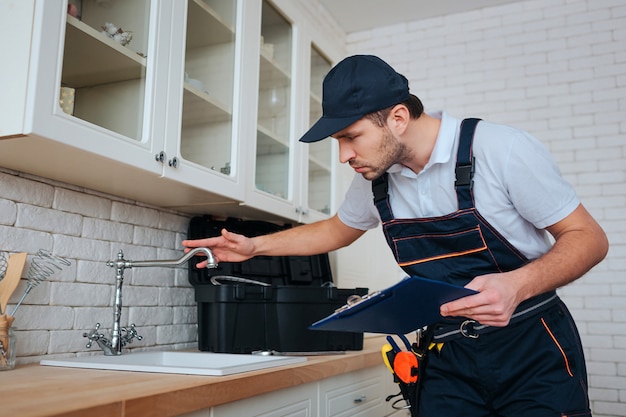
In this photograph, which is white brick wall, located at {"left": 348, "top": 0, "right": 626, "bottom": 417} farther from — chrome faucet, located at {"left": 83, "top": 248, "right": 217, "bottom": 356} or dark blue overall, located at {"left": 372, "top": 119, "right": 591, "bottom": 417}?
chrome faucet, located at {"left": 83, "top": 248, "right": 217, "bottom": 356}

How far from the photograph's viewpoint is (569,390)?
4.65 feet

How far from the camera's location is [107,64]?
1.82 metres

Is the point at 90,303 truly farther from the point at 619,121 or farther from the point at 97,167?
the point at 619,121

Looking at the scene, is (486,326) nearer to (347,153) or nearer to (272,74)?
(347,153)

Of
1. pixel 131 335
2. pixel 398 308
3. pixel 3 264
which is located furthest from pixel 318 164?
pixel 398 308

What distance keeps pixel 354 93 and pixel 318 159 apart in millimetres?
1711

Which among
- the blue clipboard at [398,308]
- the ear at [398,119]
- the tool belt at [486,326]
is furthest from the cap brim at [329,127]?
the tool belt at [486,326]

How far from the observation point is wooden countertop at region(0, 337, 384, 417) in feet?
3.84

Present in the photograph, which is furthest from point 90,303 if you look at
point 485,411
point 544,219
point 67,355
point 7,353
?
point 544,219

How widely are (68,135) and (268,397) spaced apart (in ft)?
2.86

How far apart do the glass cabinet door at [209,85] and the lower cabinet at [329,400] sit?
0.84 m

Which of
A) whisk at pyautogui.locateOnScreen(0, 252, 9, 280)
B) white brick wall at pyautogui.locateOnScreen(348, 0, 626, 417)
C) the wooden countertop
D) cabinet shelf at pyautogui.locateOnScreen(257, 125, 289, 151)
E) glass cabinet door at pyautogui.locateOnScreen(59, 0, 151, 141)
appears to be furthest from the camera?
white brick wall at pyautogui.locateOnScreen(348, 0, 626, 417)

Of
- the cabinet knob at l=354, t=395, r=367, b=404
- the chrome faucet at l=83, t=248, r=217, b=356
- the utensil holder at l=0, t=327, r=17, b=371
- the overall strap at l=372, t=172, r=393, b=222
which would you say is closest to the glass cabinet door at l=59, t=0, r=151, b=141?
the chrome faucet at l=83, t=248, r=217, b=356

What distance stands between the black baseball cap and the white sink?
2.13 ft
